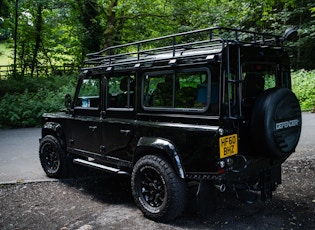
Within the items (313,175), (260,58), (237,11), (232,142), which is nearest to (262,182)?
(232,142)

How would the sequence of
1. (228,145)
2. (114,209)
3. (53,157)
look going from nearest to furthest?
(228,145), (114,209), (53,157)

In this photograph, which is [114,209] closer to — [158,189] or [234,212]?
[158,189]

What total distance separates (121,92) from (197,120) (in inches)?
59.2

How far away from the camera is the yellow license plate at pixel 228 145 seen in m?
3.59

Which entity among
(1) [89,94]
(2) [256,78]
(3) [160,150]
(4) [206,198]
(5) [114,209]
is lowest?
(5) [114,209]

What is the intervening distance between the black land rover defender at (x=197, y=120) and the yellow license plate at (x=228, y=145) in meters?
0.01

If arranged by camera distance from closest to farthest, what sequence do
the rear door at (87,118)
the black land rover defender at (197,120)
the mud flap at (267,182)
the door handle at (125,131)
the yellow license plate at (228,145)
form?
the yellow license plate at (228,145)
the black land rover defender at (197,120)
the mud flap at (267,182)
the door handle at (125,131)
the rear door at (87,118)

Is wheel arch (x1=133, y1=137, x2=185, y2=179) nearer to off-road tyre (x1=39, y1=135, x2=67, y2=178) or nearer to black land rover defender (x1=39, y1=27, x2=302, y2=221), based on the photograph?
black land rover defender (x1=39, y1=27, x2=302, y2=221)

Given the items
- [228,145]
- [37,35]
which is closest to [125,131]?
[228,145]

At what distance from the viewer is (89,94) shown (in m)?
5.52

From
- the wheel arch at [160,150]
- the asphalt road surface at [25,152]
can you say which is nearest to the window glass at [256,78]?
the wheel arch at [160,150]

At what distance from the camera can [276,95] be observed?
150 inches

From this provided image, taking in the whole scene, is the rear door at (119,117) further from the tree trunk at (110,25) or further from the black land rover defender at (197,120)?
the tree trunk at (110,25)

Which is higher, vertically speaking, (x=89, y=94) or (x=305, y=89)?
(x=305, y=89)
